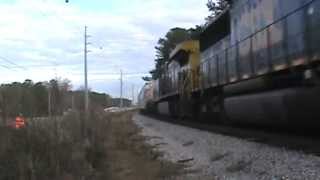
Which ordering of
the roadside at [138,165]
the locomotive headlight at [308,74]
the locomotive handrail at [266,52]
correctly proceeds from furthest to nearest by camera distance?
the locomotive handrail at [266,52] < the locomotive headlight at [308,74] < the roadside at [138,165]

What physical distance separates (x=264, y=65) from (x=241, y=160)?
15.5 ft

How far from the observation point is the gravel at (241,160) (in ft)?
30.2

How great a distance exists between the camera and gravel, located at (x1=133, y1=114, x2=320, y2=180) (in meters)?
9.21

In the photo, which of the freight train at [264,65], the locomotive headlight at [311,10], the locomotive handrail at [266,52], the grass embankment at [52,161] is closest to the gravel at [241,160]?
the grass embankment at [52,161]

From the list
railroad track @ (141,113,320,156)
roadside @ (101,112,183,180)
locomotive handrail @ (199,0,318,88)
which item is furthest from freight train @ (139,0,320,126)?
roadside @ (101,112,183,180)

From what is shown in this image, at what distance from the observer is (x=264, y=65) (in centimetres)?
1526

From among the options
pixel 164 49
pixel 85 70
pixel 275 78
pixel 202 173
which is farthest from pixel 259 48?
pixel 164 49

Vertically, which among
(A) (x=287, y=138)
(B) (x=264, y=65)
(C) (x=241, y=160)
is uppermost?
(B) (x=264, y=65)

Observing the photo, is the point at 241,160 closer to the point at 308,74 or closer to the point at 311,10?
the point at 308,74

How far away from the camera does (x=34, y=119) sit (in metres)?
11.9

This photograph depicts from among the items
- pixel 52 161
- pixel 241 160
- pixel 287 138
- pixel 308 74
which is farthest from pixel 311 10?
pixel 52 161

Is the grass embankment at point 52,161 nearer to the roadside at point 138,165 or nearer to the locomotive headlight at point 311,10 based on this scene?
the roadside at point 138,165

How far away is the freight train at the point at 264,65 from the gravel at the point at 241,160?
104cm

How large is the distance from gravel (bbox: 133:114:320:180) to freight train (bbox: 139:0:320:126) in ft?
3.42
